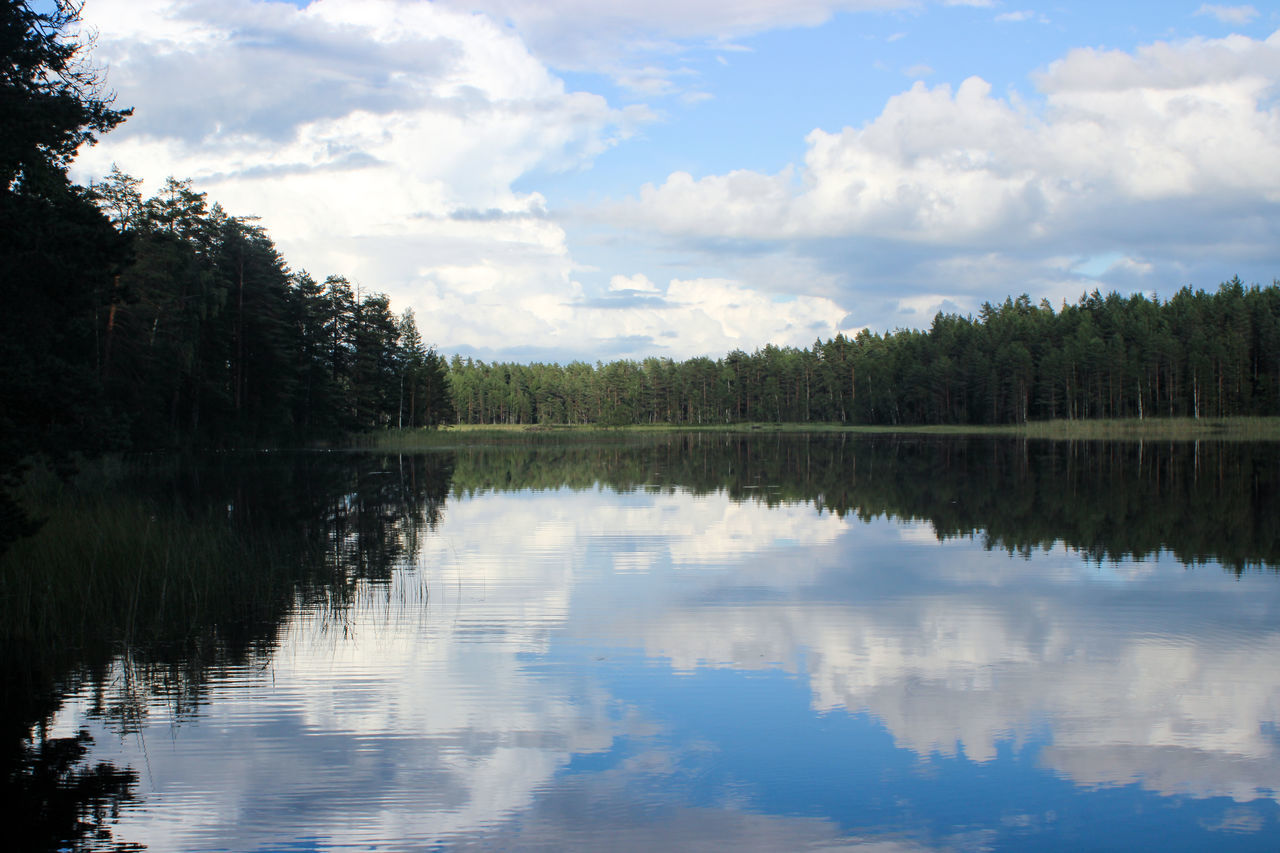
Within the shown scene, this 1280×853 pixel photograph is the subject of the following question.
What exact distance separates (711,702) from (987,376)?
12867 cm

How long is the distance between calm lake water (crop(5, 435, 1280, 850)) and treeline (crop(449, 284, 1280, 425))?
10481 centimetres

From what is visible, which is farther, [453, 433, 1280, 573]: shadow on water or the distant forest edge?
the distant forest edge

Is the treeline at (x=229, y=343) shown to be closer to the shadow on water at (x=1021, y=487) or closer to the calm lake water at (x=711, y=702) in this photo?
the calm lake water at (x=711, y=702)

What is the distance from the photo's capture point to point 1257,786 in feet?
24.3

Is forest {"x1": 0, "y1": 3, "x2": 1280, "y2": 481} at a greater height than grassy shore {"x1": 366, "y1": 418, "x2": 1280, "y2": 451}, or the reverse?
forest {"x1": 0, "y1": 3, "x2": 1280, "y2": 481}

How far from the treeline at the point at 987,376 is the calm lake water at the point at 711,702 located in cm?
10481

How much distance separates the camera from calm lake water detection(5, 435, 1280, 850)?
22.4 ft

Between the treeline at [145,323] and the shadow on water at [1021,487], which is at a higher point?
the treeline at [145,323]

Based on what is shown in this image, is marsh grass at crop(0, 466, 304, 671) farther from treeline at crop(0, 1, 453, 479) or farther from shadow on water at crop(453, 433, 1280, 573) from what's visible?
shadow on water at crop(453, 433, 1280, 573)

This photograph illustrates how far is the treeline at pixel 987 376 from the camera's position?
366 feet

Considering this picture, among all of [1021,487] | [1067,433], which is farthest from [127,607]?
[1067,433]

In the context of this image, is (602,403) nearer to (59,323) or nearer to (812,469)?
(812,469)

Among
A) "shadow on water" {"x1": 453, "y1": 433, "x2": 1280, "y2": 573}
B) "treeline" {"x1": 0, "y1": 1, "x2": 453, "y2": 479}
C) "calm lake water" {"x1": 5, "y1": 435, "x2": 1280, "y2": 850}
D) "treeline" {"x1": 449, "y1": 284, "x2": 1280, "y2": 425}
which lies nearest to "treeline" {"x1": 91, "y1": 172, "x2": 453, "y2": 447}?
"treeline" {"x1": 0, "y1": 1, "x2": 453, "y2": 479}

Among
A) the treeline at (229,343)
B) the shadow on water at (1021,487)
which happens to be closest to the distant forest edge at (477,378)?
the treeline at (229,343)
